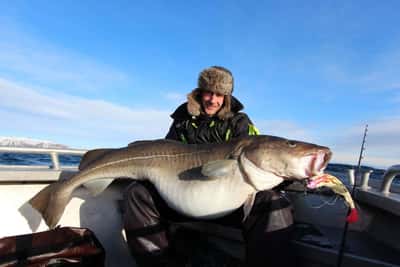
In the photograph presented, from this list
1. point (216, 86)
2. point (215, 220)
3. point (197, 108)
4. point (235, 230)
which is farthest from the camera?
point (197, 108)

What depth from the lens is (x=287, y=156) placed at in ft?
8.77

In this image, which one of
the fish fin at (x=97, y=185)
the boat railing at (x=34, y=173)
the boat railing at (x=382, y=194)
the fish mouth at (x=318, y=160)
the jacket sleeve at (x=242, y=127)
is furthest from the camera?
the jacket sleeve at (x=242, y=127)

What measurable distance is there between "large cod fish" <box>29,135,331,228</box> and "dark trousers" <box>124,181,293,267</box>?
139 mm

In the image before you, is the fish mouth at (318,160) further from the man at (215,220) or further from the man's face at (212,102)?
the man's face at (212,102)

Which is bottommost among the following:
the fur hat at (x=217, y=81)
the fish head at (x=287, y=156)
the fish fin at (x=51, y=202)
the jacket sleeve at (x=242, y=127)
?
the fish fin at (x=51, y=202)

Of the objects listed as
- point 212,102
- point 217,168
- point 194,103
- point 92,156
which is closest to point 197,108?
point 194,103

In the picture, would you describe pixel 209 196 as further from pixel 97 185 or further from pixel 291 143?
pixel 97 185

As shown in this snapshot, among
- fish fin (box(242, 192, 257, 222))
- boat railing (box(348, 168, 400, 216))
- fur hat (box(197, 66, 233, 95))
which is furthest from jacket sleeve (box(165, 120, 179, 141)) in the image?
boat railing (box(348, 168, 400, 216))

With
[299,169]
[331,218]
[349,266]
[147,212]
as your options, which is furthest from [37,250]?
[331,218]

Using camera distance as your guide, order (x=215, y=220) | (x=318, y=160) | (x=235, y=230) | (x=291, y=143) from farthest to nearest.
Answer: (x=235, y=230) → (x=215, y=220) → (x=291, y=143) → (x=318, y=160)

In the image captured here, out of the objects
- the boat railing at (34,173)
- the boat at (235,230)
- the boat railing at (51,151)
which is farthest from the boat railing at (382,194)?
the boat railing at (51,151)

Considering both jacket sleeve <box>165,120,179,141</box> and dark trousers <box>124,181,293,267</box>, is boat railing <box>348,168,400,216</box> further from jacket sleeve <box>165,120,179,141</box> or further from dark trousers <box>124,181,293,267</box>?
jacket sleeve <box>165,120,179,141</box>

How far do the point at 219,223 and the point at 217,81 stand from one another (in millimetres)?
1598

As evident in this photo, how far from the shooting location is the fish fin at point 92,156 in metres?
3.48
